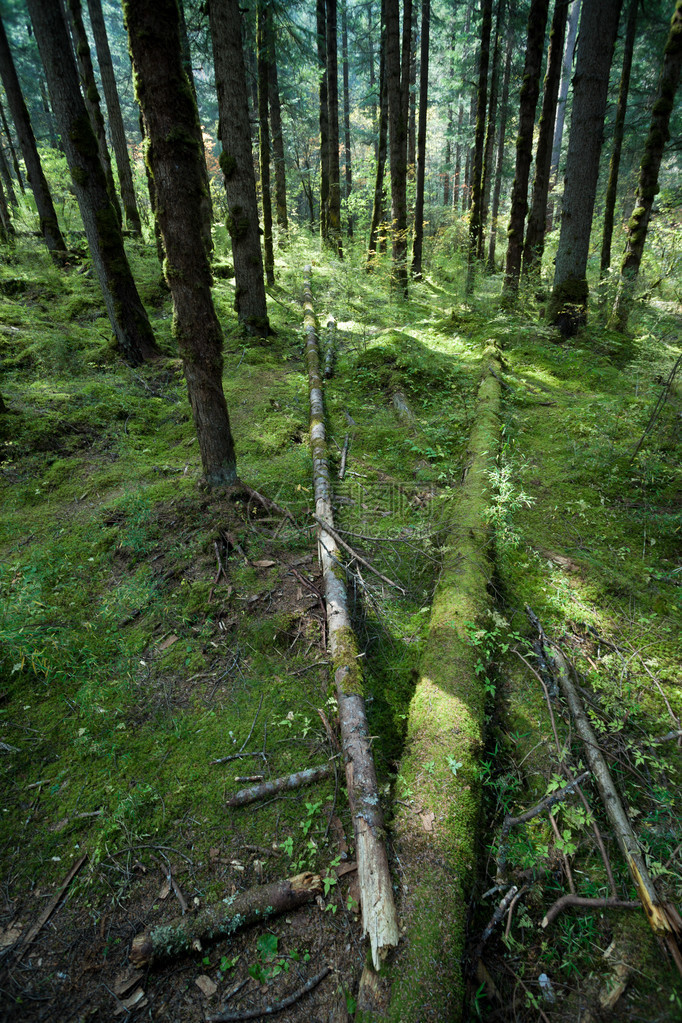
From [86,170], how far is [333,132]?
494 inches

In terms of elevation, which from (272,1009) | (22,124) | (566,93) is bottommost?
(272,1009)

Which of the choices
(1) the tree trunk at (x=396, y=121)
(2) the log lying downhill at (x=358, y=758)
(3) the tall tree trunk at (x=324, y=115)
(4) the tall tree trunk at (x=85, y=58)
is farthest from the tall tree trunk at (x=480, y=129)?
(2) the log lying downhill at (x=358, y=758)

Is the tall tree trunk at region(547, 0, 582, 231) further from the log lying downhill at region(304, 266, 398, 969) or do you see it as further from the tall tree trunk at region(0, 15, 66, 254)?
the log lying downhill at region(304, 266, 398, 969)

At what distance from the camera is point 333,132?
1623 cm

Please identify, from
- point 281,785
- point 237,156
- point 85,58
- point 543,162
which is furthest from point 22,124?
point 281,785

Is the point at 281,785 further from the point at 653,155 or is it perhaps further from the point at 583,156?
the point at 653,155

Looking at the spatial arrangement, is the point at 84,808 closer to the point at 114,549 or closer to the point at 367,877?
the point at 367,877

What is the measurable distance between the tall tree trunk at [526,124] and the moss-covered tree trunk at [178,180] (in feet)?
27.7

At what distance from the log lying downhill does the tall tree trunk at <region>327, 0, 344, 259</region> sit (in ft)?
46.5

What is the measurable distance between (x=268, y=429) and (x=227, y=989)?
6.11 metres

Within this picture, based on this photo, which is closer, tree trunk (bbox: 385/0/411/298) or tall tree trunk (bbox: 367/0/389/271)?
tree trunk (bbox: 385/0/411/298)

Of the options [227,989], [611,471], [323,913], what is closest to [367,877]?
[323,913]

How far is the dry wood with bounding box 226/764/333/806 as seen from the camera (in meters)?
3.05

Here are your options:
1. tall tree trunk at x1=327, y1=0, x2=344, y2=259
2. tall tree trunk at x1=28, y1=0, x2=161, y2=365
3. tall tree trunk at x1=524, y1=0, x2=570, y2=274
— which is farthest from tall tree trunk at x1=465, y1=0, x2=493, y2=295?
tall tree trunk at x1=28, y1=0, x2=161, y2=365
